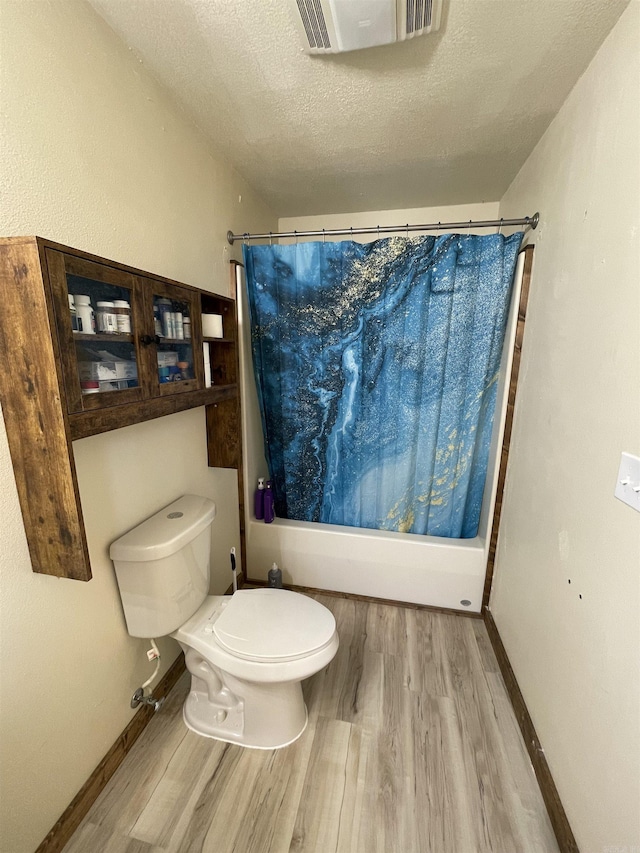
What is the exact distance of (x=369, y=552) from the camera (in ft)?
5.99

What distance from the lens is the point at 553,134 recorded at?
124 centimetres

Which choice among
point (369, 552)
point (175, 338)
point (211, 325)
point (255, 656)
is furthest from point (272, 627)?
point (211, 325)

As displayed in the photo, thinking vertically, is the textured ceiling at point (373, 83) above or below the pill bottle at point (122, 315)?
above

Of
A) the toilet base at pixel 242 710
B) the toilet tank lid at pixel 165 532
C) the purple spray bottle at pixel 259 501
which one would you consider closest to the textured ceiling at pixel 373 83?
the toilet tank lid at pixel 165 532

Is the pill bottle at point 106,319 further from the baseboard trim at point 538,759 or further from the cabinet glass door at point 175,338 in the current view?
the baseboard trim at point 538,759

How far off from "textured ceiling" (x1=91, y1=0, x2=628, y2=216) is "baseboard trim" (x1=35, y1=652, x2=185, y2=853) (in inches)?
83.9

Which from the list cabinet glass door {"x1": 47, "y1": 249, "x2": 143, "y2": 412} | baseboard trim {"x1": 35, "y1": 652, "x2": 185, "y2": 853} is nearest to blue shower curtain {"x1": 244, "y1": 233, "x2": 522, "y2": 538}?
cabinet glass door {"x1": 47, "y1": 249, "x2": 143, "y2": 412}

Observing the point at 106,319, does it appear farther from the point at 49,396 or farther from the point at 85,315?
the point at 49,396

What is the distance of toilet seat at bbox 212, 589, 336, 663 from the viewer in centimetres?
110

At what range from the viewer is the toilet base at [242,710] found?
1.18 metres

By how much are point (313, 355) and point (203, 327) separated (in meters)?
0.58

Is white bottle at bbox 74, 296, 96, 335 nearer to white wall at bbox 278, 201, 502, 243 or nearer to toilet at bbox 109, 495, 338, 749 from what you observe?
toilet at bbox 109, 495, 338, 749

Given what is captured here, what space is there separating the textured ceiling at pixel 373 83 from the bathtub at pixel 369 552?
663 mm

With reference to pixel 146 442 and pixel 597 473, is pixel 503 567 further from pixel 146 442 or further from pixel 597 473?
pixel 146 442
